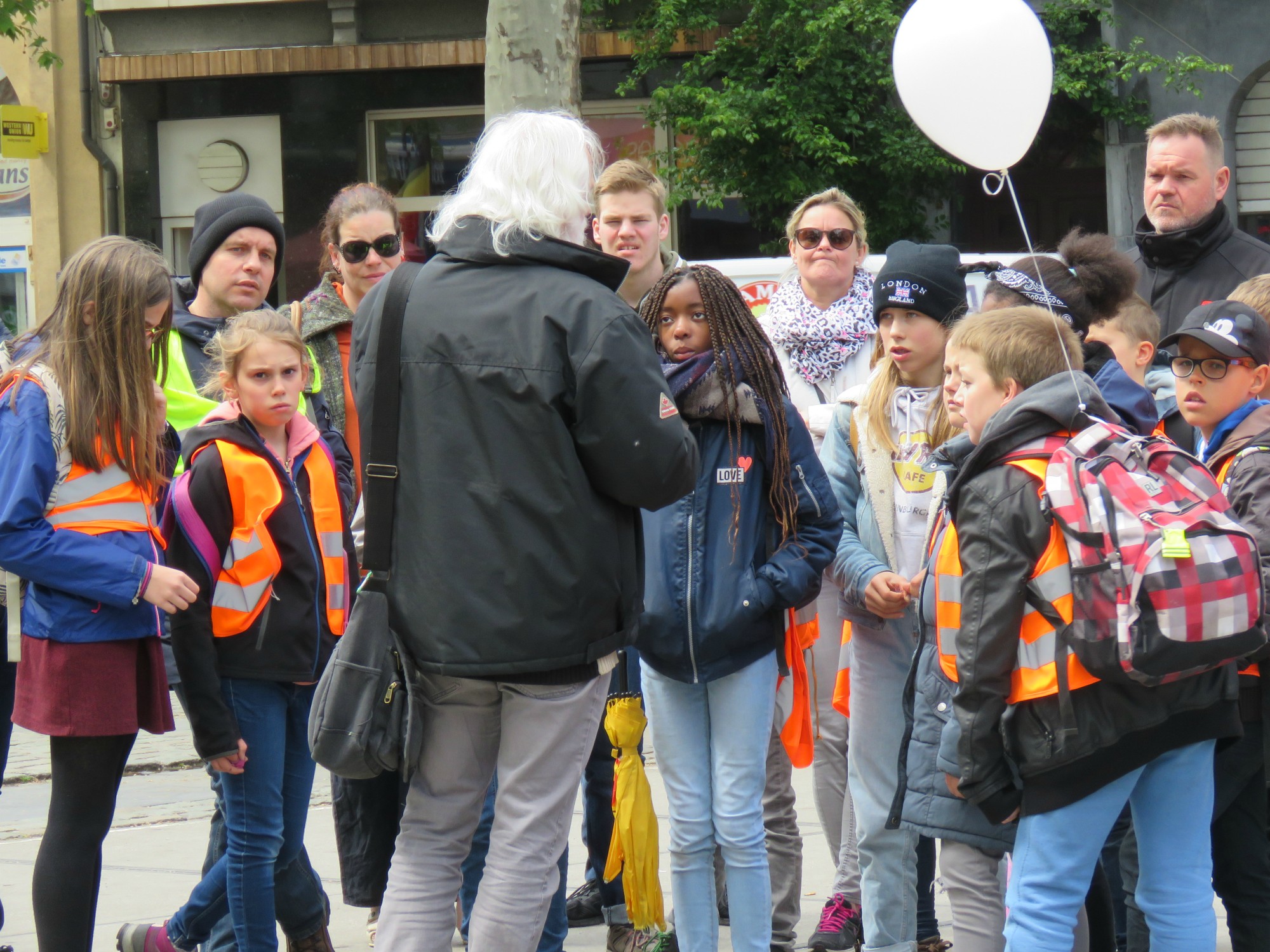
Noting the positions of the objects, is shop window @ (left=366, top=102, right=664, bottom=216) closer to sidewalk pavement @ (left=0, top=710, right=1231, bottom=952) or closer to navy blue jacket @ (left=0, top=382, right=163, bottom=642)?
sidewalk pavement @ (left=0, top=710, right=1231, bottom=952)

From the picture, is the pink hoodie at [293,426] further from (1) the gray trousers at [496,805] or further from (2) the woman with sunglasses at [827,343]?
(2) the woman with sunglasses at [827,343]

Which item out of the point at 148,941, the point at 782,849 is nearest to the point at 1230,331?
the point at 782,849

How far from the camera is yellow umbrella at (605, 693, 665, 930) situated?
3.61 meters

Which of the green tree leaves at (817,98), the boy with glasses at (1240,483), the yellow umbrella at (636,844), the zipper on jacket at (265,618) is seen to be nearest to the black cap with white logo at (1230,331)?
the boy with glasses at (1240,483)

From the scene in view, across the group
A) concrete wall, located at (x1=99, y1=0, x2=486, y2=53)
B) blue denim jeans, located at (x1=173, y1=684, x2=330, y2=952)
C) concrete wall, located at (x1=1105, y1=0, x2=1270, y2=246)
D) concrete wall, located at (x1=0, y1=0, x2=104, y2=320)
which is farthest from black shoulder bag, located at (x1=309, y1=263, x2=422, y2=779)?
concrete wall, located at (x1=0, y1=0, x2=104, y2=320)

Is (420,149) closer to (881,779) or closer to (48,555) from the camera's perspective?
(48,555)

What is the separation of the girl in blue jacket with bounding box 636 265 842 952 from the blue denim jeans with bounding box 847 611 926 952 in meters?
0.30

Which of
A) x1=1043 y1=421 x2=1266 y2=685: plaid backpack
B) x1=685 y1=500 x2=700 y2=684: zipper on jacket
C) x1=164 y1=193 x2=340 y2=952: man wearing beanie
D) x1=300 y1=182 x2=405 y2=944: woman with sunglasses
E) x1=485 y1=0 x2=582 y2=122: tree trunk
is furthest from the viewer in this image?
x1=485 y1=0 x2=582 y2=122: tree trunk

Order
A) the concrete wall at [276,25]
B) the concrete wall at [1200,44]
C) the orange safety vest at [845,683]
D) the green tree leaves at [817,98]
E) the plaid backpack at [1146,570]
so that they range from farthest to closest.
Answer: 1. the concrete wall at [276,25]
2. the concrete wall at [1200,44]
3. the green tree leaves at [817,98]
4. the orange safety vest at [845,683]
5. the plaid backpack at [1146,570]

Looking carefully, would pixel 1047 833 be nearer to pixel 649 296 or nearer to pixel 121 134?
pixel 649 296

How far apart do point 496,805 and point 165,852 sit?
116 inches

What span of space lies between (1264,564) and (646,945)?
198cm

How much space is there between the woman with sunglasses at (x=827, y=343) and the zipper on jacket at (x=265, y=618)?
1628 millimetres

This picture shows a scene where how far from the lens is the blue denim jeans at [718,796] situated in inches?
142
